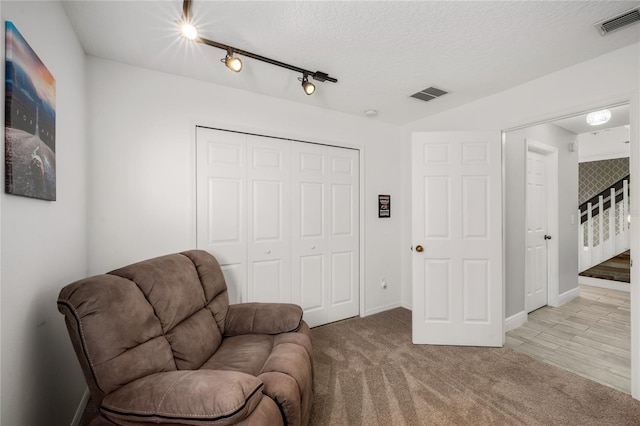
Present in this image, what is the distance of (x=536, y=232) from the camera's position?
359cm

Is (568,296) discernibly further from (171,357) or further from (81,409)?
(81,409)

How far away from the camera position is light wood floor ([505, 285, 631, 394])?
2.27 meters

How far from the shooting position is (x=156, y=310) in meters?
1.47

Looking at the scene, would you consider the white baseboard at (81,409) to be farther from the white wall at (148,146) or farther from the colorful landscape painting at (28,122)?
the colorful landscape painting at (28,122)

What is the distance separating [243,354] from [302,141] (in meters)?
2.16

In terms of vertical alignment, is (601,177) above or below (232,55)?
below

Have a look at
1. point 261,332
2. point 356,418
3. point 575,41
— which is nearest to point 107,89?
point 261,332

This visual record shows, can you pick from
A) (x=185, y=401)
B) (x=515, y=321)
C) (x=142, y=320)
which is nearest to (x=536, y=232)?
(x=515, y=321)

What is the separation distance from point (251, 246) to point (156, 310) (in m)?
1.29

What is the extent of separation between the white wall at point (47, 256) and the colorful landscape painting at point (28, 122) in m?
0.07

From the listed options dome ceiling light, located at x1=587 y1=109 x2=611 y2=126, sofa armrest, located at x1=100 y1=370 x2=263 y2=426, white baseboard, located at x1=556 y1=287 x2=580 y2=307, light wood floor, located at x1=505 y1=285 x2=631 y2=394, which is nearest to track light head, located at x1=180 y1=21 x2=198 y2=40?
sofa armrest, located at x1=100 y1=370 x2=263 y2=426

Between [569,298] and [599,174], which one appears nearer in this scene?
[569,298]

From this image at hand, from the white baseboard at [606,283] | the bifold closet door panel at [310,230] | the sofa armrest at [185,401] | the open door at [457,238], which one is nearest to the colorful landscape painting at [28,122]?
the sofa armrest at [185,401]

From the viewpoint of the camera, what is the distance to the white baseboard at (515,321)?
301 cm
